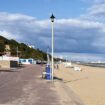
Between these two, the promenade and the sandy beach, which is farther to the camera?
the sandy beach

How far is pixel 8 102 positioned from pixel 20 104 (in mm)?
906

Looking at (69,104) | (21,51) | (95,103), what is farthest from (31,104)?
(21,51)

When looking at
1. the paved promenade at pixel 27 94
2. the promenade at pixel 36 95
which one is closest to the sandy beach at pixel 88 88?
the promenade at pixel 36 95

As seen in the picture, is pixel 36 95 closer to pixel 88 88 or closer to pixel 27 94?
pixel 27 94

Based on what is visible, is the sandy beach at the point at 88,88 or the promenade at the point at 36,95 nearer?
the promenade at the point at 36,95

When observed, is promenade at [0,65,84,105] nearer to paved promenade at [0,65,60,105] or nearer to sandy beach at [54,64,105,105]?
paved promenade at [0,65,60,105]

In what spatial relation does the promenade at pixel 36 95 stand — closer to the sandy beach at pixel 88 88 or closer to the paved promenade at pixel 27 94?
the paved promenade at pixel 27 94

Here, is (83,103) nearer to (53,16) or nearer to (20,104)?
(20,104)

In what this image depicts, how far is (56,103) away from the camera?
1655 centimetres

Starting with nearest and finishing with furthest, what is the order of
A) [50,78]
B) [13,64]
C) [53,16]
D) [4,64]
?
[53,16] → [50,78] → [4,64] → [13,64]

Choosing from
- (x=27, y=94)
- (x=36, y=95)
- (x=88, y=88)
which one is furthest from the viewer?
(x=88, y=88)

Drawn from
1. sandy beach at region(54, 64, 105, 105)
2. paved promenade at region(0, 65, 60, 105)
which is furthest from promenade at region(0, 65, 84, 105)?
sandy beach at region(54, 64, 105, 105)

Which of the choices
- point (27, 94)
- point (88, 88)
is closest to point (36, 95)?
point (27, 94)

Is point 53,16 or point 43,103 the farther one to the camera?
point 53,16
